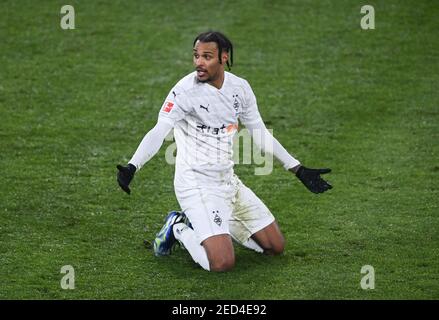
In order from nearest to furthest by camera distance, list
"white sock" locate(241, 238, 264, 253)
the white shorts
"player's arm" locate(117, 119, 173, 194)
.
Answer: "player's arm" locate(117, 119, 173, 194), the white shorts, "white sock" locate(241, 238, 264, 253)

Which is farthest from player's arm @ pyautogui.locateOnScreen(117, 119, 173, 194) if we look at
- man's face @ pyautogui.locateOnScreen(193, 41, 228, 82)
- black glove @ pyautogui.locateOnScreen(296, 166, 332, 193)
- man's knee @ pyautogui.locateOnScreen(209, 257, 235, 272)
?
black glove @ pyautogui.locateOnScreen(296, 166, 332, 193)

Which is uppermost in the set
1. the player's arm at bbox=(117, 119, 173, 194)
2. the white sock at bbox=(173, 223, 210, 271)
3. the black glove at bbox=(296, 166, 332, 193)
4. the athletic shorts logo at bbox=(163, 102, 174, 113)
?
the athletic shorts logo at bbox=(163, 102, 174, 113)

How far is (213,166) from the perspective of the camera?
26.9 feet

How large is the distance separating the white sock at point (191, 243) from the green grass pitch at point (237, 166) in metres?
0.10

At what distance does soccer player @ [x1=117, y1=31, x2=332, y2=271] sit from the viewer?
8.00m

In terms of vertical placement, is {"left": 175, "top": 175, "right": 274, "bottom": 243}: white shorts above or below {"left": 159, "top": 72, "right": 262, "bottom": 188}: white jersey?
below

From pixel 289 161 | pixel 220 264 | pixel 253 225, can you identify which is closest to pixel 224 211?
pixel 253 225

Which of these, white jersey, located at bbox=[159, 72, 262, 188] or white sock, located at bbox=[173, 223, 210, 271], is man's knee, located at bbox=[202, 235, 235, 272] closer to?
white sock, located at bbox=[173, 223, 210, 271]

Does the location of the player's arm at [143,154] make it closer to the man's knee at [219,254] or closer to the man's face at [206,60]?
the man's face at [206,60]

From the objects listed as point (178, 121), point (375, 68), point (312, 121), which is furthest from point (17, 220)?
point (375, 68)

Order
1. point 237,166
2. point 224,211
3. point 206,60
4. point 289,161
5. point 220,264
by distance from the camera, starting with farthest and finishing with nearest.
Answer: point 237,166, point 289,161, point 224,211, point 206,60, point 220,264

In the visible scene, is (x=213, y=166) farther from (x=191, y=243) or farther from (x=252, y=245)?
(x=252, y=245)

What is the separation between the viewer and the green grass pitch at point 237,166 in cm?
792

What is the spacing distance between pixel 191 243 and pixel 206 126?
988 mm
